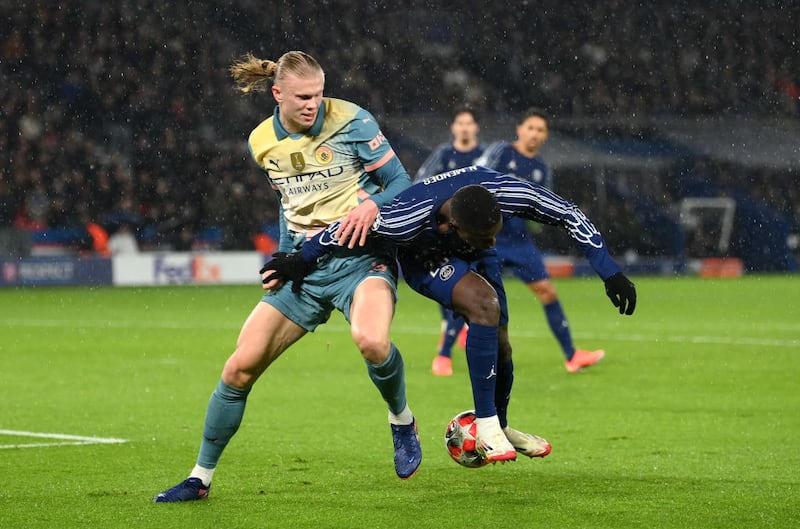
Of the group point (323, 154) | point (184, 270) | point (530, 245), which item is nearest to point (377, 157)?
point (323, 154)

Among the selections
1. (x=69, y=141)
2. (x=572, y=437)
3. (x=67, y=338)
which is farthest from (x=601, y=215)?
(x=572, y=437)

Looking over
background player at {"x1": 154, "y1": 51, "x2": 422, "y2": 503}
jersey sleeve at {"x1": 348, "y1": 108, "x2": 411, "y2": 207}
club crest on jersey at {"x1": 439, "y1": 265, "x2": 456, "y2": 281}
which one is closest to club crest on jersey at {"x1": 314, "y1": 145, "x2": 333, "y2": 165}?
background player at {"x1": 154, "y1": 51, "x2": 422, "y2": 503}

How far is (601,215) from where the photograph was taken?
1096 inches

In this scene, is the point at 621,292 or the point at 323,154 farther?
the point at 323,154

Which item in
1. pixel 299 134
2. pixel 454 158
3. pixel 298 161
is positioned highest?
pixel 299 134

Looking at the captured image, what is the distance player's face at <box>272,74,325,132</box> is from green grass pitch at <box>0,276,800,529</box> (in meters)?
1.69

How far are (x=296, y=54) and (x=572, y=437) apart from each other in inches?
122

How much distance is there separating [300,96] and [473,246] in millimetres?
1002

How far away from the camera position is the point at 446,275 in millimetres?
5883

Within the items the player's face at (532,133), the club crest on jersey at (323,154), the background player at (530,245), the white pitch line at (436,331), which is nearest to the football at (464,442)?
the club crest on jersey at (323,154)

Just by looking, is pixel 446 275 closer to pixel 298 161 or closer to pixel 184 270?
pixel 298 161

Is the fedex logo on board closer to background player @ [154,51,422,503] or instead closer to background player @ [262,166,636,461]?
background player @ [154,51,422,503]

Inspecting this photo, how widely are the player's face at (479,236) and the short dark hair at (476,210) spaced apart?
0.02 m

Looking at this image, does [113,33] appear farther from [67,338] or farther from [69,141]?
[67,338]
